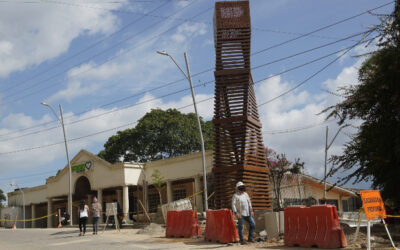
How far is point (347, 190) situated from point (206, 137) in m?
21.0

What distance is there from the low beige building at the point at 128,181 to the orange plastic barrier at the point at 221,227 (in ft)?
44.5

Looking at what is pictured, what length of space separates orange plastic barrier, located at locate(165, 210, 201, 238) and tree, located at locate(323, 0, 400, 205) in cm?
559

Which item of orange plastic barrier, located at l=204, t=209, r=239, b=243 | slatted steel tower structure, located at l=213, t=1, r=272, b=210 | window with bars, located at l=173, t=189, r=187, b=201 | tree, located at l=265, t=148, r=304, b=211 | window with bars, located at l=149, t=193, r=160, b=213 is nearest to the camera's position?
orange plastic barrier, located at l=204, t=209, r=239, b=243

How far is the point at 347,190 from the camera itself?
122 feet

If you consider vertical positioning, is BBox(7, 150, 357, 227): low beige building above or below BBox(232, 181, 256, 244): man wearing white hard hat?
above

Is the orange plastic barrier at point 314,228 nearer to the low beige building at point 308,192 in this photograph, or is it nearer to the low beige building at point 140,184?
the low beige building at point 308,192

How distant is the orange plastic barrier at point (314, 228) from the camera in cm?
1054

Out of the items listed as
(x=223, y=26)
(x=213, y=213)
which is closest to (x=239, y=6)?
(x=223, y=26)

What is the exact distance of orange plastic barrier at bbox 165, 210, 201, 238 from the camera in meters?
15.2

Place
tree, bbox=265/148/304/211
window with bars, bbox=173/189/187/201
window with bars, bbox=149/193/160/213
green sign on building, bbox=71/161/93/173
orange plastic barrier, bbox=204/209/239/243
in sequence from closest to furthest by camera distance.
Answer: orange plastic barrier, bbox=204/209/239/243 → tree, bbox=265/148/304/211 → window with bars, bbox=173/189/187/201 → window with bars, bbox=149/193/160/213 → green sign on building, bbox=71/161/93/173

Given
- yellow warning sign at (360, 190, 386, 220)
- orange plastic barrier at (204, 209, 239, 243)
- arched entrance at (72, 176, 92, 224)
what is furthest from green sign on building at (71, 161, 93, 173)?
yellow warning sign at (360, 190, 386, 220)

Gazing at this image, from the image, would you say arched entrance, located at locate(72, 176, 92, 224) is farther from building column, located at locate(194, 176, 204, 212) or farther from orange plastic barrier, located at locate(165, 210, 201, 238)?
orange plastic barrier, located at locate(165, 210, 201, 238)

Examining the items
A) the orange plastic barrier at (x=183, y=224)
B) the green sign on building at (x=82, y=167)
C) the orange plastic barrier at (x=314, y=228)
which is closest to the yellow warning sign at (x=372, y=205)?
the orange plastic barrier at (x=314, y=228)

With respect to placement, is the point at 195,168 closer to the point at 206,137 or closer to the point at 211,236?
the point at 211,236
